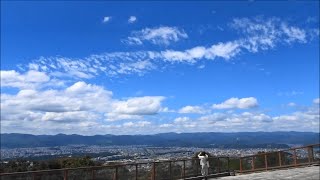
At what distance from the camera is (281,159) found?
34375 millimetres

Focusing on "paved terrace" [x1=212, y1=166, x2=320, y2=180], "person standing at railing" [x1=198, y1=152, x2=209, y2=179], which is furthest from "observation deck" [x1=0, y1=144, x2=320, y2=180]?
"person standing at railing" [x1=198, y1=152, x2=209, y2=179]

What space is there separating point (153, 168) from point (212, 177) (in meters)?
5.33

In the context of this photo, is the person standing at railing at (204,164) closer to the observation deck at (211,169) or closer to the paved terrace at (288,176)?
the observation deck at (211,169)

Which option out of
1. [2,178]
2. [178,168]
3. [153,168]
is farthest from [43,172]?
[178,168]

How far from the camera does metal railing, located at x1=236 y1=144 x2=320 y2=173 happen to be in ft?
110

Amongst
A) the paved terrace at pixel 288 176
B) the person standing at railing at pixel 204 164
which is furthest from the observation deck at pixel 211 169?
the person standing at railing at pixel 204 164

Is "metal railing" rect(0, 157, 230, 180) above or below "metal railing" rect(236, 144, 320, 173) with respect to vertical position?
below

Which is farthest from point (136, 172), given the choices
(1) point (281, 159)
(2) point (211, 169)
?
(1) point (281, 159)

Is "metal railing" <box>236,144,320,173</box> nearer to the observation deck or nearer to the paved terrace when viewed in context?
the observation deck

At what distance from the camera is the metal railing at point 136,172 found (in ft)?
58.7

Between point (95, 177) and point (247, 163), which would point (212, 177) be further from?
point (95, 177)

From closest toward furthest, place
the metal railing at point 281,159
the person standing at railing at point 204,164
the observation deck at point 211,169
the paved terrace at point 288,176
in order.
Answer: the observation deck at point 211,169
the paved terrace at point 288,176
the person standing at railing at point 204,164
the metal railing at point 281,159

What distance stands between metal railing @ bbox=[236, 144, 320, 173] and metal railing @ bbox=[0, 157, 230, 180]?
3128mm

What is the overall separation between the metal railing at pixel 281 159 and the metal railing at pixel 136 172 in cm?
313
